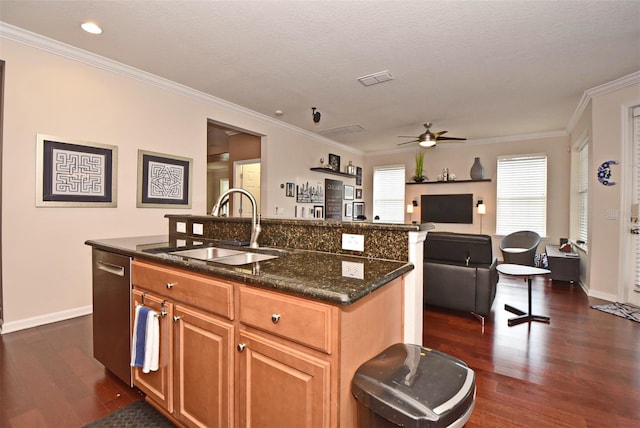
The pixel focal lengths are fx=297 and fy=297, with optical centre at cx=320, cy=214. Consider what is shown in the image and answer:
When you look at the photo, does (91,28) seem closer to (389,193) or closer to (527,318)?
(527,318)

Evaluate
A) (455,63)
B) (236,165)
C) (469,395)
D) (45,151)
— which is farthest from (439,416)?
(236,165)

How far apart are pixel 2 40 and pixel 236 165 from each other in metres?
3.57

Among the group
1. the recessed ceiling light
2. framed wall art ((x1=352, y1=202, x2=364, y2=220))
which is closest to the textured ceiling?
the recessed ceiling light

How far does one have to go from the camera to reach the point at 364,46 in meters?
2.88

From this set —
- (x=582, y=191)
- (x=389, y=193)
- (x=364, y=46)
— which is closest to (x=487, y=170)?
(x=582, y=191)

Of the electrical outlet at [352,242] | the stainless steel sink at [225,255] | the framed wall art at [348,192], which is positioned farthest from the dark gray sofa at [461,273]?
the framed wall art at [348,192]

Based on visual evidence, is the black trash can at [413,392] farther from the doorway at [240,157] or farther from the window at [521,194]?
the window at [521,194]

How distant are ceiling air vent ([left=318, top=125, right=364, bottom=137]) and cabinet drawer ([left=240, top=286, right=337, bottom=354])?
5.03 m

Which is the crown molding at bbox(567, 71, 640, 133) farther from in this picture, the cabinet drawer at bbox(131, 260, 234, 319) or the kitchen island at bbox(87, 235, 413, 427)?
the cabinet drawer at bbox(131, 260, 234, 319)

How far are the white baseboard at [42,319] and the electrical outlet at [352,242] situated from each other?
313 cm

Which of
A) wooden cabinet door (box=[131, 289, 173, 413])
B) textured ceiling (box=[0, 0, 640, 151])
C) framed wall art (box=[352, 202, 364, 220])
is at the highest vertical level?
textured ceiling (box=[0, 0, 640, 151])

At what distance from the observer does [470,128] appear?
5.84m

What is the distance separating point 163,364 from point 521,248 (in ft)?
19.1

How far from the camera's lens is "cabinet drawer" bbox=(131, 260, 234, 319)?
49.4 inches
